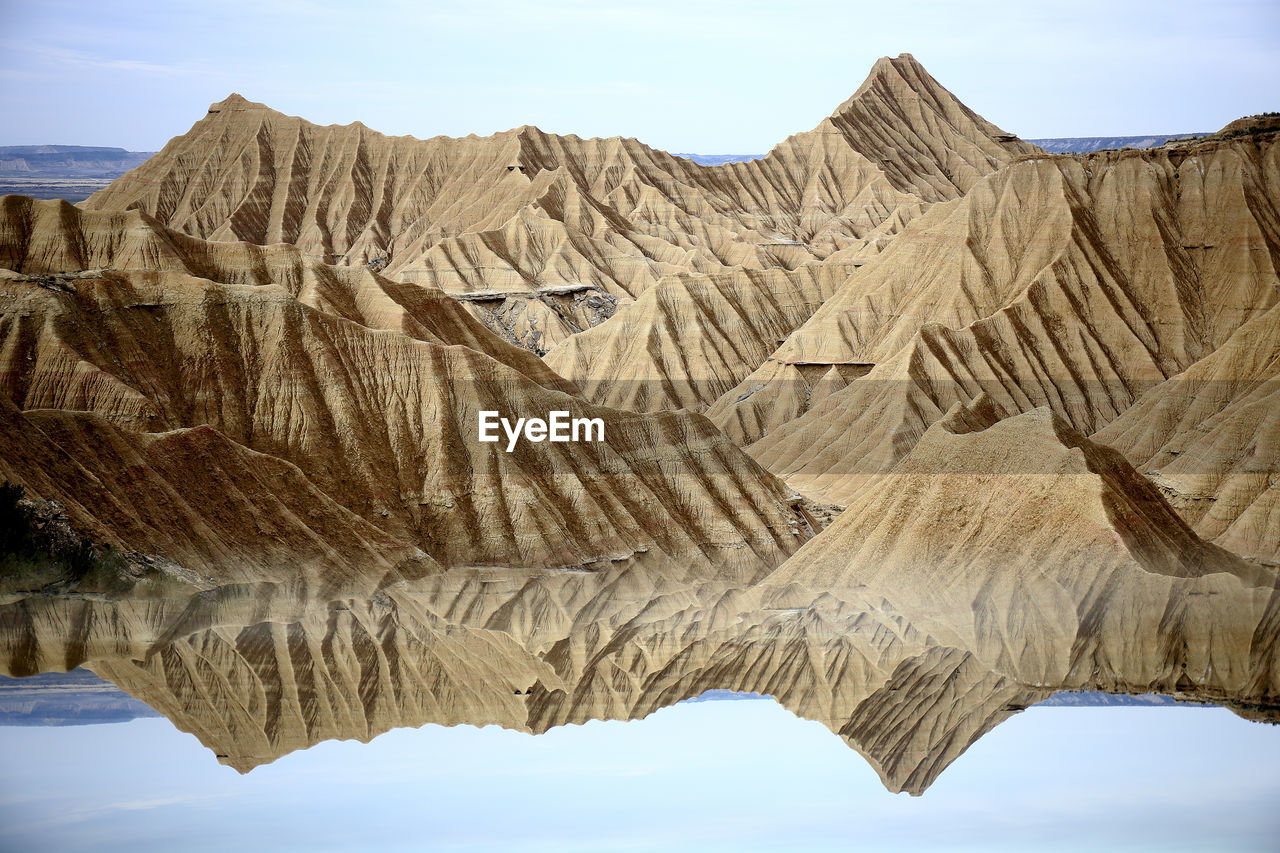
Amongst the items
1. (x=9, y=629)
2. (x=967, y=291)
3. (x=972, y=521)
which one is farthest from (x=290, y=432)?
(x=967, y=291)

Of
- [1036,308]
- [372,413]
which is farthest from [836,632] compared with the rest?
[1036,308]

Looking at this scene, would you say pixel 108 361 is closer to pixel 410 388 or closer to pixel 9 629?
pixel 410 388

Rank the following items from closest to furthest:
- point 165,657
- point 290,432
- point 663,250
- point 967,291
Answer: point 165,657, point 290,432, point 967,291, point 663,250

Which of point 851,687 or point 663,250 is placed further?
point 663,250

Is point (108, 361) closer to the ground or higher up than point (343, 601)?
higher up

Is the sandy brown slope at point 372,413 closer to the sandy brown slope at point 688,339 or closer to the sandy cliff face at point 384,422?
the sandy cliff face at point 384,422

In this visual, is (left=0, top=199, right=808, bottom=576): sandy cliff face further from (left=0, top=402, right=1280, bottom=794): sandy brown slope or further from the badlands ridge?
(left=0, top=402, right=1280, bottom=794): sandy brown slope

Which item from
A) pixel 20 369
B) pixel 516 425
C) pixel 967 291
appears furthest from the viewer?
pixel 967 291
